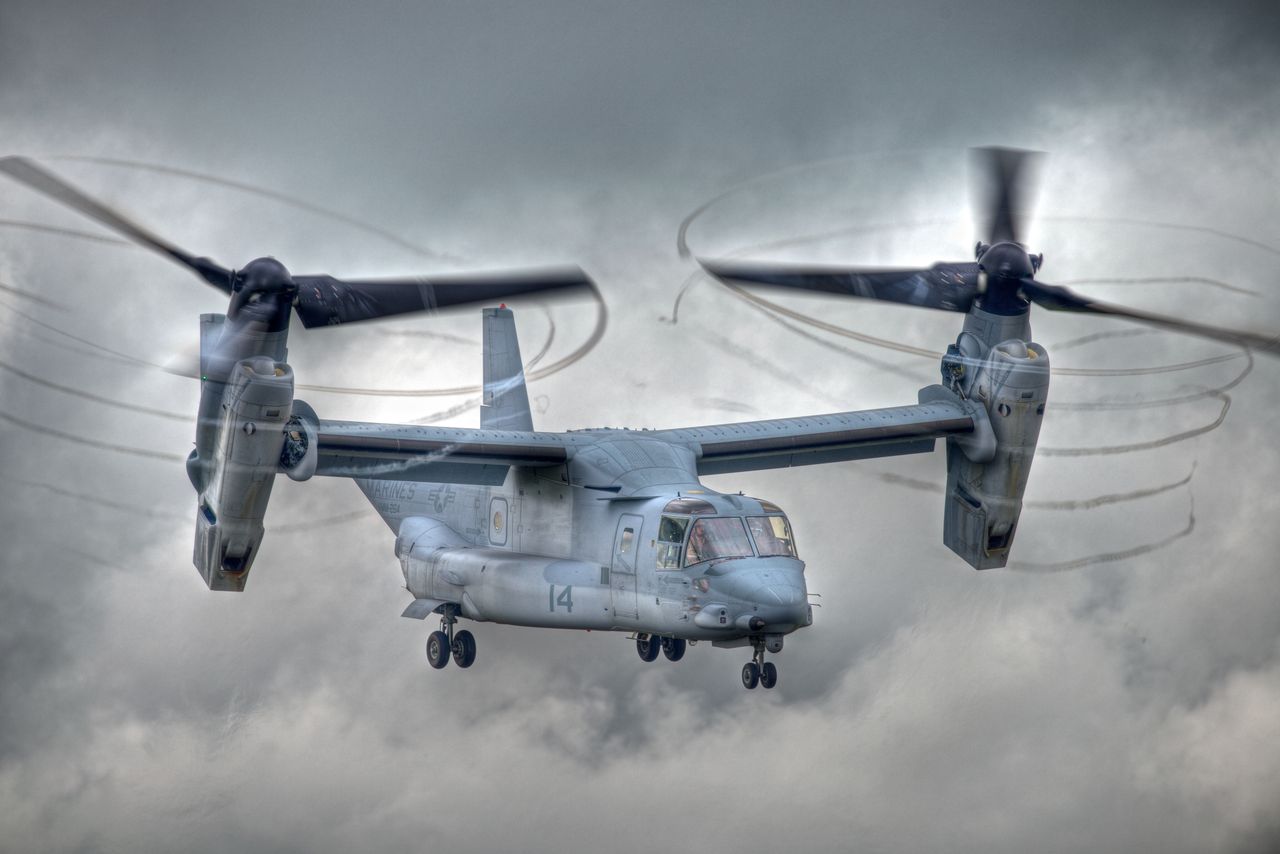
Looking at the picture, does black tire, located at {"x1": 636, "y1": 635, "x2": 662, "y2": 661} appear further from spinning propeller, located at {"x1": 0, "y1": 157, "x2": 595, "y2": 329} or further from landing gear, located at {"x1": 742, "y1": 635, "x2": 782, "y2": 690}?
spinning propeller, located at {"x1": 0, "y1": 157, "x2": 595, "y2": 329}

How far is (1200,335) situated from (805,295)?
6.79 metres

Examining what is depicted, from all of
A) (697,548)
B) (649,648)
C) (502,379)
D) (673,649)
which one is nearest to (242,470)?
(697,548)

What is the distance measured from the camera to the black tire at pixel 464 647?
102 feet

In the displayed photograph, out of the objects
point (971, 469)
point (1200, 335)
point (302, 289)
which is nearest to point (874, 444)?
point (971, 469)

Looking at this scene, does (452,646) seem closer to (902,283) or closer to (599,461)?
(599,461)

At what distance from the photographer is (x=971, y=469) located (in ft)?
101

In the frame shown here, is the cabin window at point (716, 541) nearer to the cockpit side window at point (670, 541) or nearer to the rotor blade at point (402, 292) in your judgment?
the cockpit side window at point (670, 541)

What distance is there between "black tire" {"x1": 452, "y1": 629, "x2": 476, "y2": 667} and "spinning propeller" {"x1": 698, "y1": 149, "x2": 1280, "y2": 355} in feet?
32.4

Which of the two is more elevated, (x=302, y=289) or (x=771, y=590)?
(x=302, y=289)

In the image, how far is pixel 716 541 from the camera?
24891mm

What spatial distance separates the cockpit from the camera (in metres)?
24.9

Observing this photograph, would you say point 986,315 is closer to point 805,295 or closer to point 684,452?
point 805,295

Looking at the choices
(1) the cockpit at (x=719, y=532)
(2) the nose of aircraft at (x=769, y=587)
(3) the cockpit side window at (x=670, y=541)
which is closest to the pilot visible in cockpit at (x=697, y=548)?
Result: (1) the cockpit at (x=719, y=532)

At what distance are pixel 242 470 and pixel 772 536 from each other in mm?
8493
